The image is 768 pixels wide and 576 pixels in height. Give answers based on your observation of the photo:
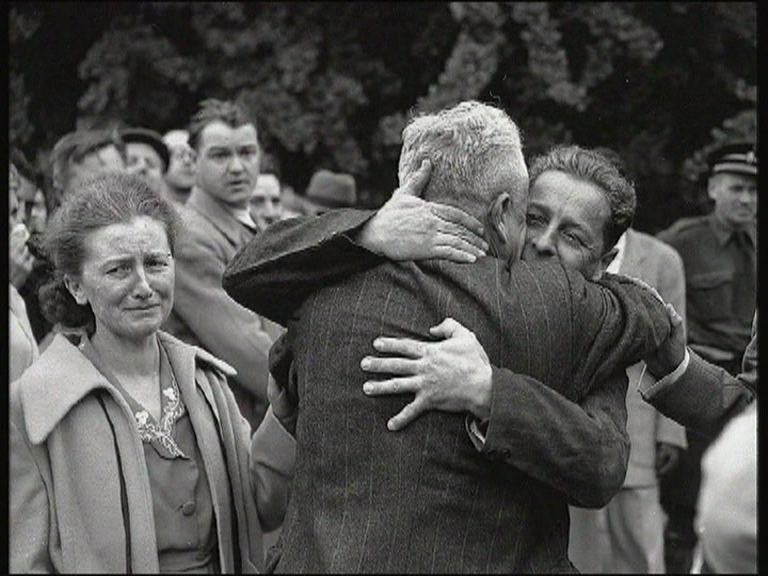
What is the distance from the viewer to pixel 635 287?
313 centimetres

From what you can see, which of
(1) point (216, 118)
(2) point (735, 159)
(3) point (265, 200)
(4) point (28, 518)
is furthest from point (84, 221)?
(2) point (735, 159)

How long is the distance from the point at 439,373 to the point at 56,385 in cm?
121

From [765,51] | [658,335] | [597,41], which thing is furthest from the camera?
[597,41]

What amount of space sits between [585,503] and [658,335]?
42 centimetres

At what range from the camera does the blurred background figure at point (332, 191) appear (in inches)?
345

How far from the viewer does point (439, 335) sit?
9.43ft

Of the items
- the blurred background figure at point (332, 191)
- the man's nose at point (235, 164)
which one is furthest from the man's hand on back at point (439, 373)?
the blurred background figure at point (332, 191)

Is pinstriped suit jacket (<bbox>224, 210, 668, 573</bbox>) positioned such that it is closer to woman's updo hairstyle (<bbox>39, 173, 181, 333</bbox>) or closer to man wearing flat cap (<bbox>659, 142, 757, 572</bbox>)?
woman's updo hairstyle (<bbox>39, 173, 181, 333</bbox>)

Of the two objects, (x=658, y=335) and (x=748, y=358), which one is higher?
(x=658, y=335)

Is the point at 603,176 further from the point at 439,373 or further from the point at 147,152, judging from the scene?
the point at 147,152

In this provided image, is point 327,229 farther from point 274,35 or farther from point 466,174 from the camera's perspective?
point 274,35

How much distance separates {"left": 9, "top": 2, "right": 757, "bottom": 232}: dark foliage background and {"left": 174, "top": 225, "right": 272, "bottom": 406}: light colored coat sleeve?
132 inches

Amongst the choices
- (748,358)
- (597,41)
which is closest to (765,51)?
(748,358)

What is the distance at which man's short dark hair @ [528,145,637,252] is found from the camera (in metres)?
3.28
